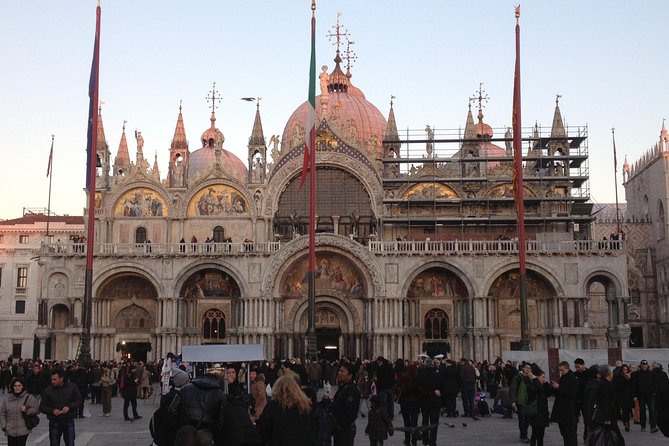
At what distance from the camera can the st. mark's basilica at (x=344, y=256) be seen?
1891 inches

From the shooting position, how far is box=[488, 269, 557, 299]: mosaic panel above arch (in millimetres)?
49062

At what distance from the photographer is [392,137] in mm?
52688

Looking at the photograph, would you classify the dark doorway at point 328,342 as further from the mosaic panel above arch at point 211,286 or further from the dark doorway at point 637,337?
the dark doorway at point 637,337

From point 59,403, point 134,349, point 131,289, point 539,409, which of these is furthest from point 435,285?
point 59,403

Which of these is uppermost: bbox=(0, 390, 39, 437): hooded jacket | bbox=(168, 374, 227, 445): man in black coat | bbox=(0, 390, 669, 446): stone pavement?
bbox=(168, 374, 227, 445): man in black coat

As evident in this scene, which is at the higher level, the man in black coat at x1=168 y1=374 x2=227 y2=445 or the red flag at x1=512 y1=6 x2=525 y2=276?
the red flag at x1=512 y1=6 x2=525 y2=276

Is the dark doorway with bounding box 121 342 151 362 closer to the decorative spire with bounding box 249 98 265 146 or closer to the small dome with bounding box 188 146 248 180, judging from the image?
the decorative spire with bounding box 249 98 265 146

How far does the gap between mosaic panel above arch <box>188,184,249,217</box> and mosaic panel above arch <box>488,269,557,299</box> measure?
15.0 meters

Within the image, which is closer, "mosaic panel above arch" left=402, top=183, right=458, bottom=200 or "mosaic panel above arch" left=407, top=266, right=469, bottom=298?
"mosaic panel above arch" left=407, top=266, right=469, bottom=298

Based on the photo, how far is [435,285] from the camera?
164 ft

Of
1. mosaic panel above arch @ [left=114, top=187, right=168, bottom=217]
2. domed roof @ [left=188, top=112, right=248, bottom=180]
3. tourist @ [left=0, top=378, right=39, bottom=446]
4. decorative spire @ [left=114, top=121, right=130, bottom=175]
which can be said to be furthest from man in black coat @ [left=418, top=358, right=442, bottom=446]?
domed roof @ [left=188, top=112, right=248, bottom=180]

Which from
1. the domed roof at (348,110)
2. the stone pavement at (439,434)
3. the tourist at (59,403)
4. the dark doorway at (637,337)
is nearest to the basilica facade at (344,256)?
the domed roof at (348,110)

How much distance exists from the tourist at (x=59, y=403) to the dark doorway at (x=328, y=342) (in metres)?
35.1

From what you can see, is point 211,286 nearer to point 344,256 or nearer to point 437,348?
point 344,256
